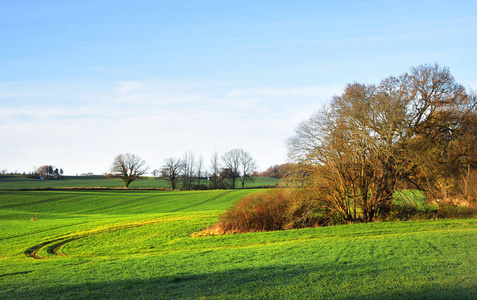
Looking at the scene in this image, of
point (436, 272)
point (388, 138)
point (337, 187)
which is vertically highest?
point (388, 138)

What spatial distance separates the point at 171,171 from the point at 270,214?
7213 cm

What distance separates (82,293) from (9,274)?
5988 mm

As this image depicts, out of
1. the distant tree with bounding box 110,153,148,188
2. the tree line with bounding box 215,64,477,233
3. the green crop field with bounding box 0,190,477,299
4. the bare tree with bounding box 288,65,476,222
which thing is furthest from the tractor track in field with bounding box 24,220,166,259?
the distant tree with bounding box 110,153,148,188

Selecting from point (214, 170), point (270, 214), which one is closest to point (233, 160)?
point (214, 170)

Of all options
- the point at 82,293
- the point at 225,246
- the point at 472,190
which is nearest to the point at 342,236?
the point at 225,246

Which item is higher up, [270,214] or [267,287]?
[270,214]

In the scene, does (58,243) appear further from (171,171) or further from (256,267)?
(171,171)

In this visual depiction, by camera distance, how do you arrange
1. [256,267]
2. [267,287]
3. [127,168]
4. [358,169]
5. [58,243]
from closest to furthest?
[267,287]
[256,267]
[58,243]
[358,169]
[127,168]

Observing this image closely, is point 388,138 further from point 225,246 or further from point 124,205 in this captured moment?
point 124,205

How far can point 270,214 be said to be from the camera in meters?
28.4

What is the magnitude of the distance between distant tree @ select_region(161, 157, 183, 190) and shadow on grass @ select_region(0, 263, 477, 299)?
3372 inches

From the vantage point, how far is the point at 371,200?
27.3 m

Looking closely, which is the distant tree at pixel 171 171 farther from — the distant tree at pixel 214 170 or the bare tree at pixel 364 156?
the bare tree at pixel 364 156

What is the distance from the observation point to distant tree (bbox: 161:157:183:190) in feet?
317
